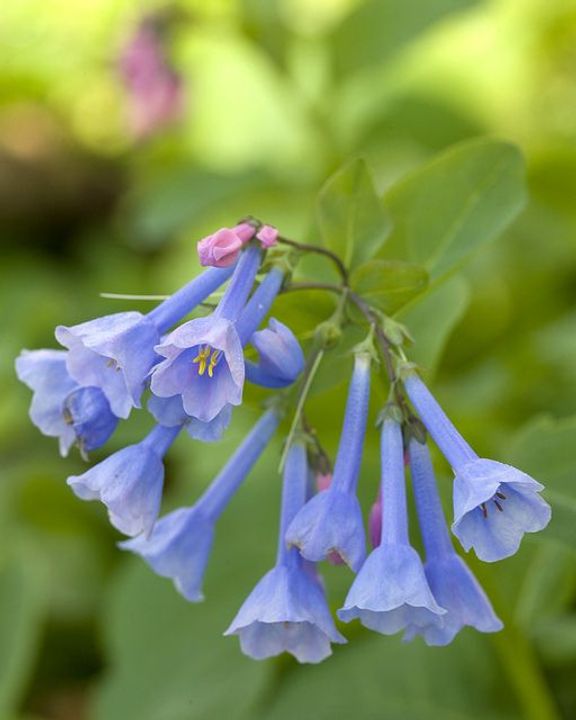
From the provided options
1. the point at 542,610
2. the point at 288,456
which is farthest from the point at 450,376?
the point at 288,456

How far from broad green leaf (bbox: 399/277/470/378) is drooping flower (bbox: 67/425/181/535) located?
0.43m

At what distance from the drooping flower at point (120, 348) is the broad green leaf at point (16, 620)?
1092mm

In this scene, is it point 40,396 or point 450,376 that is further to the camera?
point 450,376

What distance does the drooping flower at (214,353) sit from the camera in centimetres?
108

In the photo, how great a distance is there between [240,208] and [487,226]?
2.08 m

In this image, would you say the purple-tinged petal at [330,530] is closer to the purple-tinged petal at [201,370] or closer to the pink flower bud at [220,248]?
the purple-tinged petal at [201,370]

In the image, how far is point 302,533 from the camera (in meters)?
1.10

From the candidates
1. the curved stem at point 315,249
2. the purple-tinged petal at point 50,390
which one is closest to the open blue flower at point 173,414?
the purple-tinged petal at point 50,390

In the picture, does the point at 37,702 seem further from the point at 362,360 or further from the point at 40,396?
the point at 362,360

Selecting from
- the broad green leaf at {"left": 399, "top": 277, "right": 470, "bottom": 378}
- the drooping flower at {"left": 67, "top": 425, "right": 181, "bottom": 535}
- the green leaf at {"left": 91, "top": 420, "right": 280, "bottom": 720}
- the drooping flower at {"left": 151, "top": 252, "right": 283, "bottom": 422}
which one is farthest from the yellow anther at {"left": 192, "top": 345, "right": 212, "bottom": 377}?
the green leaf at {"left": 91, "top": 420, "right": 280, "bottom": 720}

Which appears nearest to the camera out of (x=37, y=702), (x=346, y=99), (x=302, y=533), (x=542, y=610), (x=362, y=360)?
(x=302, y=533)

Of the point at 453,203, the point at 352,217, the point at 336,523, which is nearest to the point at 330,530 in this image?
the point at 336,523

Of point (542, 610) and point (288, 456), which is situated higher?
point (288, 456)

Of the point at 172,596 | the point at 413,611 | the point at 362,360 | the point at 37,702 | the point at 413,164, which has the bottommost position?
the point at 37,702
